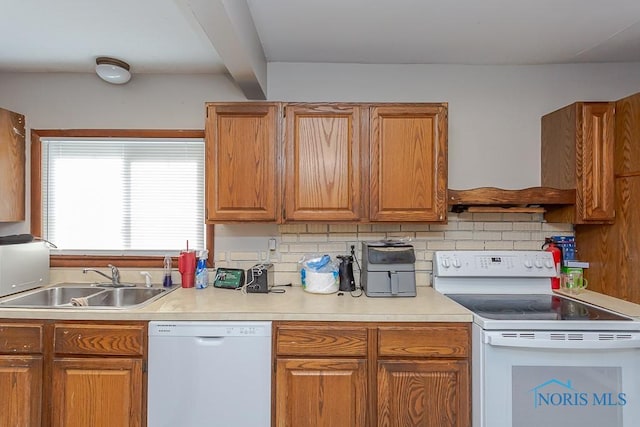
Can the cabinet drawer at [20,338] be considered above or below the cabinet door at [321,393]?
above

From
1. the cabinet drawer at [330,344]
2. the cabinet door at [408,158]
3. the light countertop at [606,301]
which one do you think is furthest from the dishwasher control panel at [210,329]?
the light countertop at [606,301]

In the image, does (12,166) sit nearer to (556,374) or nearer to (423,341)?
(423,341)

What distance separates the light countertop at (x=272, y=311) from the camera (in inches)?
67.3

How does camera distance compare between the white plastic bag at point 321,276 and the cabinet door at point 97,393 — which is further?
A: the white plastic bag at point 321,276

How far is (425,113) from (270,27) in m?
0.96

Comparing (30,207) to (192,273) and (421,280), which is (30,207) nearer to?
(192,273)

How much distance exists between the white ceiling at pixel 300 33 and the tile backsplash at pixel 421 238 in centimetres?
98

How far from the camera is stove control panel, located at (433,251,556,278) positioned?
7.20ft

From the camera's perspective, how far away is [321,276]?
2.09m

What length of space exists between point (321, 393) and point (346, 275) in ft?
2.27

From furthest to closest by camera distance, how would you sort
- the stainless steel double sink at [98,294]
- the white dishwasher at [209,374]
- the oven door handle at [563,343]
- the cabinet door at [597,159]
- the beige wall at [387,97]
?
the beige wall at [387,97]
the stainless steel double sink at [98,294]
the cabinet door at [597,159]
the white dishwasher at [209,374]
the oven door handle at [563,343]

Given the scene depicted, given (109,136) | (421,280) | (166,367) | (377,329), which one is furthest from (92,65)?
(421,280)

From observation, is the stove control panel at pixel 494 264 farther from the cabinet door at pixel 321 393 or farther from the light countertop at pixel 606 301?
the cabinet door at pixel 321 393

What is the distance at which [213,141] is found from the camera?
2.04 m
